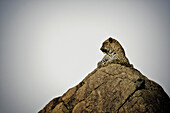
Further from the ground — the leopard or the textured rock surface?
the leopard

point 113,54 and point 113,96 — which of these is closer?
point 113,96

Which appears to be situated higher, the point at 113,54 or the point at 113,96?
the point at 113,54

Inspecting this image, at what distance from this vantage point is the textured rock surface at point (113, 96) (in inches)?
153

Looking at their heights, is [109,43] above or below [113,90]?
above

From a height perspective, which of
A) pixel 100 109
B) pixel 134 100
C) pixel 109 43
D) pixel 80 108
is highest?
pixel 109 43

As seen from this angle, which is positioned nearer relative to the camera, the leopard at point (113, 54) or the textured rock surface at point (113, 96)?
the textured rock surface at point (113, 96)

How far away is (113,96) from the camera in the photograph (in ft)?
14.0

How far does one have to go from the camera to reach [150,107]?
371cm

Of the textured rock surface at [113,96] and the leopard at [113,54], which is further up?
the leopard at [113,54]

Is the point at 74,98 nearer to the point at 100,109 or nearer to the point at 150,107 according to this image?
the point at 100,109

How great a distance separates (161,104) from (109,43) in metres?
3.47

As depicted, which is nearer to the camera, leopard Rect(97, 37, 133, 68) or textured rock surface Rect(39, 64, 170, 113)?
textured rock surface Rect(39, 64, 170, 113)

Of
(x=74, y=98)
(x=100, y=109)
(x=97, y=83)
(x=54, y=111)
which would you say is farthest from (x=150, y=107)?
(x=54, y=111)

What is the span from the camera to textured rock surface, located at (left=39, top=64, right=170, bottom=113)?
3.89 meters
